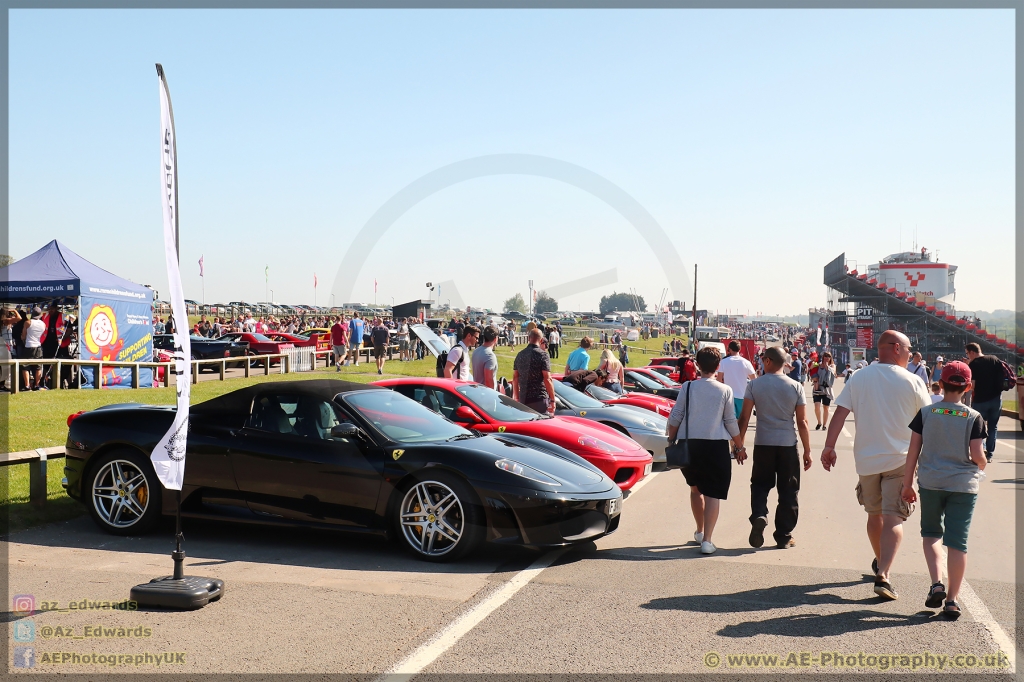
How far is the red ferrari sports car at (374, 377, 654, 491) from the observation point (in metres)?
8.83

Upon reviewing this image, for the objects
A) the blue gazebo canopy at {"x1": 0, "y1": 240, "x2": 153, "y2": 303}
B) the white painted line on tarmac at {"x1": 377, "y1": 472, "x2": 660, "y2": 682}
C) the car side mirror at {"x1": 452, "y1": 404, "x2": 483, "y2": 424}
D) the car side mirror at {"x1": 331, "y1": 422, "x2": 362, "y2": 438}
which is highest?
the blue gazebo canopy at {"x1": 0, "y1": 240, "x2": 153, "y2": 303}

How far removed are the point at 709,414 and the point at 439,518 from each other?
2419mm

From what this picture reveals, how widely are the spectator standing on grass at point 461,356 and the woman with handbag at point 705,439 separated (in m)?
5.47

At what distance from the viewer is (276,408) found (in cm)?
705

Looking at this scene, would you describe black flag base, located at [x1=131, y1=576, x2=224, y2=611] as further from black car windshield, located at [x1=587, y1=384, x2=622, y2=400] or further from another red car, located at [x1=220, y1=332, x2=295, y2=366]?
another red car, located at [x1=220, y1=332, x2=295, y2=366]

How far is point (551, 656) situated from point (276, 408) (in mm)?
3706

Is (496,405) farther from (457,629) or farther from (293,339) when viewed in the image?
(293,339)

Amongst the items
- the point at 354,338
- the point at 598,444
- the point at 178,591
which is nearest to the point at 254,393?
the point at 178,591

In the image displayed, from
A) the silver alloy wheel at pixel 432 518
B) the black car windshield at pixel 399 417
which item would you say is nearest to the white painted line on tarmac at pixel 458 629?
the silver alloy wheel at pixel 432 518

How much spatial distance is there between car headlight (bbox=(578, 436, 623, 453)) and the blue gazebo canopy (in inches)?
569

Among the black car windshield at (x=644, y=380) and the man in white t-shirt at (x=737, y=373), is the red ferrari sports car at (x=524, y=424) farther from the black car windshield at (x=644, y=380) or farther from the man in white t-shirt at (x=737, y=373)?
the black car windshield at (x=644, y=380)

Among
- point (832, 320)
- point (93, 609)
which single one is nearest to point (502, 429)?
point (93, 609)

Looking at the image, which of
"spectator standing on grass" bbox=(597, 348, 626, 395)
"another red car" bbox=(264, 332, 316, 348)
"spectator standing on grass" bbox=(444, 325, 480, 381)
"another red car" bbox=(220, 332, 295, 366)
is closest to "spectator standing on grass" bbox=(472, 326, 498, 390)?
"spectator standing on grass" bbox=(444, 325, 480, 381)

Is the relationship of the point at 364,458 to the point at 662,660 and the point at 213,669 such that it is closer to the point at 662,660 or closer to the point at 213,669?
the point at 213,669
